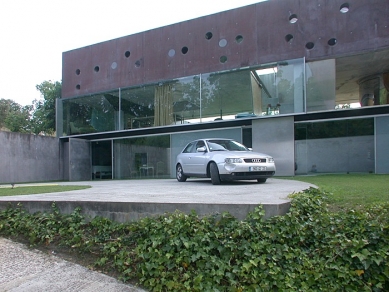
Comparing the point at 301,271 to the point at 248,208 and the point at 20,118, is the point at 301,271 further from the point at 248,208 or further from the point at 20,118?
the point at 20,118

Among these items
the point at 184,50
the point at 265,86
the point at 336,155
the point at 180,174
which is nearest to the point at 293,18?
the point at 265,86

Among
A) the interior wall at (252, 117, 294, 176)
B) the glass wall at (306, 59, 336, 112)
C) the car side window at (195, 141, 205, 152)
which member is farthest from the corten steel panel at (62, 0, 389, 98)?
the car side window at (195, 141, 205, 152)

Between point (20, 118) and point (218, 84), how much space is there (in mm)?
23599

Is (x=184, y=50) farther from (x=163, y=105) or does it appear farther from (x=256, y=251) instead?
(x=256, y=251)

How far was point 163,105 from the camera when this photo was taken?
16.0m

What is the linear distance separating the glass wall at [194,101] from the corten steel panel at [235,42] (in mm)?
490

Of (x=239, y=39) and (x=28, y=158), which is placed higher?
(x=239, y=39)

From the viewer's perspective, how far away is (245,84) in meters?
14.1

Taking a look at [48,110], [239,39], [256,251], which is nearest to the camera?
[256,251]

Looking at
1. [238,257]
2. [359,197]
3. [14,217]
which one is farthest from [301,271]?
[14,217]

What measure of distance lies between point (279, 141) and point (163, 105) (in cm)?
613

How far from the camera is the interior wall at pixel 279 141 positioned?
13.3 meters

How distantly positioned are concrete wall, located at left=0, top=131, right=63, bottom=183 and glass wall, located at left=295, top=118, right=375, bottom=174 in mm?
14332

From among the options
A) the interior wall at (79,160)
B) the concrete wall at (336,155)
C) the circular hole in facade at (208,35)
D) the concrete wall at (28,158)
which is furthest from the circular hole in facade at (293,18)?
the concrete wall at (28,158)
